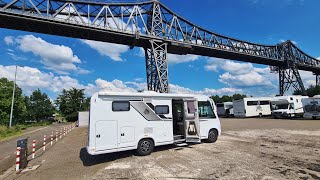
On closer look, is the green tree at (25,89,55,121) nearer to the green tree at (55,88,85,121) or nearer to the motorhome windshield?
the green tree at (55,88,85,121)

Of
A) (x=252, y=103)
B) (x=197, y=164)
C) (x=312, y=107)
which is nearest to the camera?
(x=197, y=164)

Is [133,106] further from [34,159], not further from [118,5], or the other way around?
[118,5]

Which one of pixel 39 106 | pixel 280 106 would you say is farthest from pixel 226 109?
pixel 39 106

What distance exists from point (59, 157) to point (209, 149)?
7432mm

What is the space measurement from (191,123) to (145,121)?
293 cm

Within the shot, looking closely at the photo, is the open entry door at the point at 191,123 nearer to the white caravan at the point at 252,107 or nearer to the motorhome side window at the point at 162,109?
the motorhome side window at the point at 162,109

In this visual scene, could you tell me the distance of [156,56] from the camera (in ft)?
112

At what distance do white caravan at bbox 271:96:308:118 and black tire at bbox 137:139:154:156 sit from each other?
30148mm

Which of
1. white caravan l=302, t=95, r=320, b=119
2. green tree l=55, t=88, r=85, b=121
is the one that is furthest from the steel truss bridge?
green tree l=55, t=88, r=85, b=121

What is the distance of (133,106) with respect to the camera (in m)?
10.9

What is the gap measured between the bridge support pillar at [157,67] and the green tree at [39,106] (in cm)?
7990

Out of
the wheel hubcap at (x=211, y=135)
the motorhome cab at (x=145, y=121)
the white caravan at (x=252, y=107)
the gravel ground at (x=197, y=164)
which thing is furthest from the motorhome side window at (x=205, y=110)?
the white caravan at (x=252, y=107)

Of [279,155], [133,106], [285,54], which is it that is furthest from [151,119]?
[285,54]

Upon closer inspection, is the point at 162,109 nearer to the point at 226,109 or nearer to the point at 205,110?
the point at 205,110
